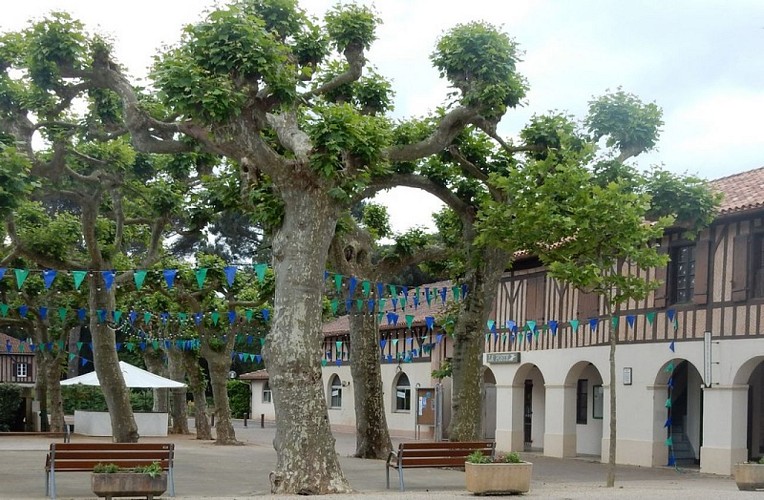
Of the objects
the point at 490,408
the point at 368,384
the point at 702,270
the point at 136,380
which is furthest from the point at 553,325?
the point at 136,380

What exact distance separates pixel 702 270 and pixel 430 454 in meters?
8.89

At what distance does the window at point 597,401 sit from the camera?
1156 inches

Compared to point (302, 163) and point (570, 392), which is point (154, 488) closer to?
point (302, 163)

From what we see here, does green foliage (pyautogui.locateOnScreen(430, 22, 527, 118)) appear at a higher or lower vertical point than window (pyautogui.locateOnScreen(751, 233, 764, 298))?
higher

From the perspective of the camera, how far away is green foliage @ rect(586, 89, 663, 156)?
784 inches

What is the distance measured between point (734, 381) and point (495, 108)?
8.17 m

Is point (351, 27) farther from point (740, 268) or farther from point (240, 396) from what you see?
point (240, 396)

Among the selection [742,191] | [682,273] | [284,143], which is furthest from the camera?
[682,273]

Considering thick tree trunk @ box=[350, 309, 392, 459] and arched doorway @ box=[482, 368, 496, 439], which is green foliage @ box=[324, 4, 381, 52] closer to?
thick tree trunk @ box=[350, 309, 392, 459]

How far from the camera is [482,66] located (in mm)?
18531

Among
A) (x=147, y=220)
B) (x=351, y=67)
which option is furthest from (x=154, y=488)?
(x=147, y=220)

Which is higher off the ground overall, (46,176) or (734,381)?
(46,176)

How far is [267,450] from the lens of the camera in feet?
100

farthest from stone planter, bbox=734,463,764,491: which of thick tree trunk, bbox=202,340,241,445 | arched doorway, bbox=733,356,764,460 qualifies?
thick tree trunk, bbox=202,340,241,445
